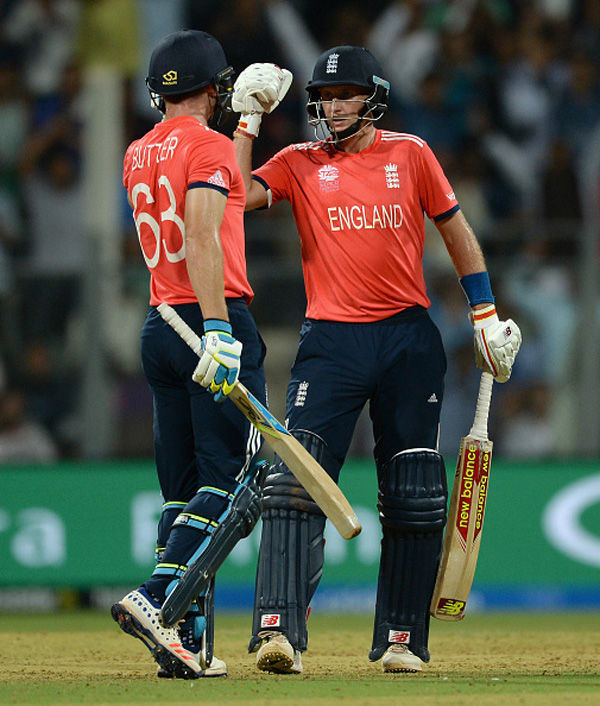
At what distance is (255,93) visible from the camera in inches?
218

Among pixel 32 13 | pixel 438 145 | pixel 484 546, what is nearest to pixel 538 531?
pixel 484 546

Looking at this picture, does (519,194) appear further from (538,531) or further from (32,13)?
(32,13)

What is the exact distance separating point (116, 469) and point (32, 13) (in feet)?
14.9

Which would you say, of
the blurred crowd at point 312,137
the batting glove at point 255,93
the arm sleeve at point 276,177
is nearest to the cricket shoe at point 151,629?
the arm sleeve at point 276,177

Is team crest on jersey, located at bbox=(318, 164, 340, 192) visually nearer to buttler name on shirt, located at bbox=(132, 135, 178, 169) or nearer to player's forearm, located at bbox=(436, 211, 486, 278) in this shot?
player's forearm, located at bbox=(436, 211, 486, 278)

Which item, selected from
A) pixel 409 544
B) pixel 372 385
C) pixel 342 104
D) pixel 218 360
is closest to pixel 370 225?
pixel 342 104

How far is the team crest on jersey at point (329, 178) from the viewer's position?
17.9 feet

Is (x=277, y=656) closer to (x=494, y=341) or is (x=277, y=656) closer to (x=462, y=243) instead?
(x=494, y=341)

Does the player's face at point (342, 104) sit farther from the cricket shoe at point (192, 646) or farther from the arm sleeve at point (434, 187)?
the cricket shoe at point (192, 646)

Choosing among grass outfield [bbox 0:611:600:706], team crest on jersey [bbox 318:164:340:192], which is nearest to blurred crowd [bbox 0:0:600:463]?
grass outfield [bbox 0:611:600:706]

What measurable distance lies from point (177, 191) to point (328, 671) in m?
1.96

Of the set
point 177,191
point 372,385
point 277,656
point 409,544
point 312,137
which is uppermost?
point 312,137

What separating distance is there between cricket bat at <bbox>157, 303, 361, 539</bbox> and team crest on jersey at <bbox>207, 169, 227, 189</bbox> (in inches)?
19.5

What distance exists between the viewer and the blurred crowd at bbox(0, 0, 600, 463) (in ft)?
30.2
